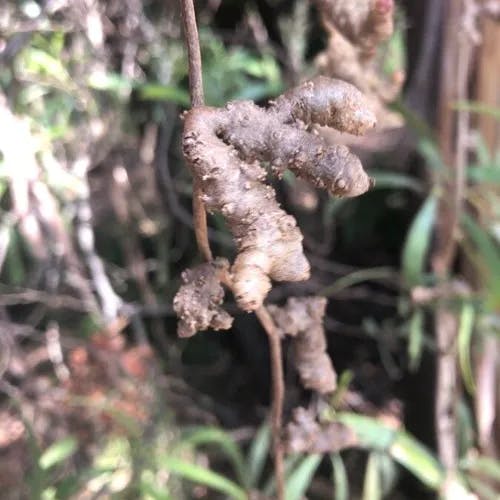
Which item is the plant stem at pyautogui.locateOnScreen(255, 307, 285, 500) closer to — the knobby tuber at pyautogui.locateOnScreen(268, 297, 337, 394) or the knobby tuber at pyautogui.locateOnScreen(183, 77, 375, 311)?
the knobby tuber at pyautogui.locateOnScreen(268, 297, 337, 394)

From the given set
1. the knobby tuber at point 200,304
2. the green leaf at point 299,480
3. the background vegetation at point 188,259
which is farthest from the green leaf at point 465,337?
the knobby tuber at point 200,304

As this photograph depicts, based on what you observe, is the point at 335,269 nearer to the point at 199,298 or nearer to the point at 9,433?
the point at 9,433

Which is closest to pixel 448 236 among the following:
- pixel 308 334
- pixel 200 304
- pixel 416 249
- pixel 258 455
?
pixel 416 249

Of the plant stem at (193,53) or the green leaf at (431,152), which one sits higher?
the plant stem at (193,53)

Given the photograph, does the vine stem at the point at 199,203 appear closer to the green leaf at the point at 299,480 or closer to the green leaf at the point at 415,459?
the green leaf at the point at 299,480

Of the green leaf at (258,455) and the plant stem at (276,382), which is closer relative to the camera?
the plant stem at (276,382)
